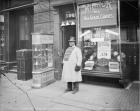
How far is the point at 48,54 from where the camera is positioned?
838cm

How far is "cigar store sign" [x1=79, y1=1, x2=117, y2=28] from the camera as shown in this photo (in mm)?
7699

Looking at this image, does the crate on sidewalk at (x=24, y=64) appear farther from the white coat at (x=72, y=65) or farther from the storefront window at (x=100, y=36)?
the white coat at (x=72, y=65)

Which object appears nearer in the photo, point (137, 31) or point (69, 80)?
point (69, 80)

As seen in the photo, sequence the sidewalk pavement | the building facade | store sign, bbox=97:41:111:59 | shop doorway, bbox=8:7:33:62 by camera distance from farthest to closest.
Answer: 1. shop doorway, bbox=8:7:33:62
2. store sign, bbox=97:41:111:59
3. the building facade
4. the sidewalk pavement

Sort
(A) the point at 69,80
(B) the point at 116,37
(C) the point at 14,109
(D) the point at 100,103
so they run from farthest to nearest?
(B) the point at 116,37, (A) the point at 69,80, (D) the point at 100,103, (C) the point at 14,109

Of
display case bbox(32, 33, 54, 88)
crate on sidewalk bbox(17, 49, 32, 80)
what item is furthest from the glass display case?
crate on sidewalk bbox(17, 49, 32, 80)

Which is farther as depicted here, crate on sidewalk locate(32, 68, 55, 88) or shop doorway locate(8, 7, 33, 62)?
shop doorway locate(8, 7, 33, 62)

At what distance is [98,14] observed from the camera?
26.4 ft

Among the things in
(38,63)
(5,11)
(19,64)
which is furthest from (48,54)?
(5,11)

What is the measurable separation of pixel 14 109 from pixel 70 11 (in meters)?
5.38

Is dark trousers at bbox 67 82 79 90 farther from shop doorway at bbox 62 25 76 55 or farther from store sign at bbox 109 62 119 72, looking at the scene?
shop doorway at bbox 62 25 76 55

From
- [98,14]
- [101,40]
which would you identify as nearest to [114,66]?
[101,40]

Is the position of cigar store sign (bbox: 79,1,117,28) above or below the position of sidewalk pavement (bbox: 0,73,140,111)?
above

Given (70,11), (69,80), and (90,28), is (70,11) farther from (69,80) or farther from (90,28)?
(69,80)
